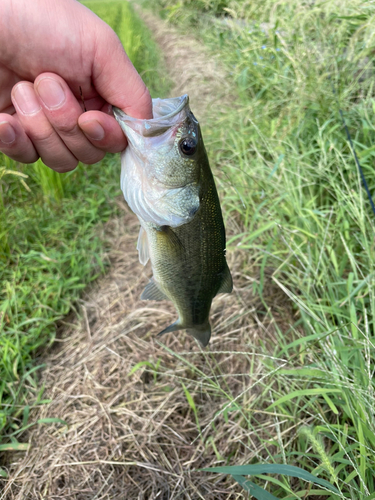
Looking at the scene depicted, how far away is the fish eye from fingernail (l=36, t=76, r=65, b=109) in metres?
0.49

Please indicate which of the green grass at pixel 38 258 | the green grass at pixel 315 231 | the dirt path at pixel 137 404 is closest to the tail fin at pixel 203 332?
the dirt path at pixel 137 404

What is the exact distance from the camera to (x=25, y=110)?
4.35 feet

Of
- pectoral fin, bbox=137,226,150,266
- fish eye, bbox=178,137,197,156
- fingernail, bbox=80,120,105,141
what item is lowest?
pectoral fin, bbox=137,226,150,266

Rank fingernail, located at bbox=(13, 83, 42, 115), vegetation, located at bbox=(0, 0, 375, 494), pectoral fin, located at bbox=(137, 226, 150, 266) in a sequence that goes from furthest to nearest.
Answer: pectoral fin, located at bbox=(137, 226, 150, 266) → vegetation, located at bbox=(0, 0, 375, 494) → fingernail, located at bbox=(13, 83, 42, 115)

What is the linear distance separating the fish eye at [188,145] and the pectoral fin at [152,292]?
2.16 ft

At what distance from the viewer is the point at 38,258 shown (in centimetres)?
261

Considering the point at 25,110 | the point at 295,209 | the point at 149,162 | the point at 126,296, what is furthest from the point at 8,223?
the point at 295,209

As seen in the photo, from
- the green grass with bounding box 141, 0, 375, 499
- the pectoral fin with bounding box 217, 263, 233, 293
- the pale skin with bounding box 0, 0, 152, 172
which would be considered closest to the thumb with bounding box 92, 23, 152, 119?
the pale skin with bounding box 0, 0, 152, 172

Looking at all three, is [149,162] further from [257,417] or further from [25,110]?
[257,417]

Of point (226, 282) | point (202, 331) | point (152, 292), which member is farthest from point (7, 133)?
point (202, 331)

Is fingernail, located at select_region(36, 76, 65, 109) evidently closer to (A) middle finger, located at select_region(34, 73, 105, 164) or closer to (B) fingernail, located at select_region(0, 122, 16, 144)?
(A) middle finger, located at select_region(34, 73, 105, 164)

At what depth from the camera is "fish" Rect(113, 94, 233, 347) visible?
4.01 ft

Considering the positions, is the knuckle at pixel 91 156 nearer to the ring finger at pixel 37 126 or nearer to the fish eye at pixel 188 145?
the ring finger at pixel 37 126

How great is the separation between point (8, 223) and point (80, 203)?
2.49 feet
